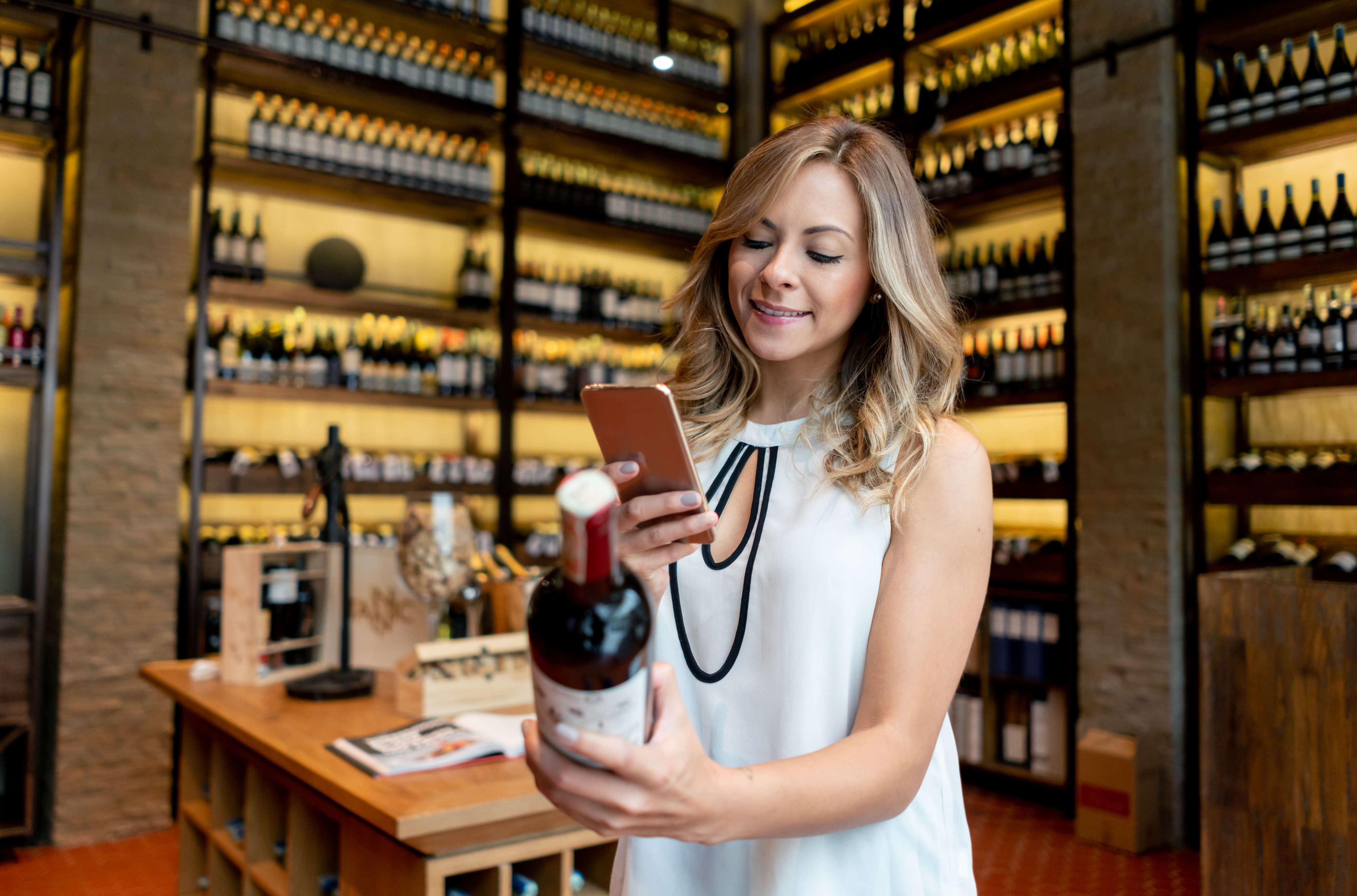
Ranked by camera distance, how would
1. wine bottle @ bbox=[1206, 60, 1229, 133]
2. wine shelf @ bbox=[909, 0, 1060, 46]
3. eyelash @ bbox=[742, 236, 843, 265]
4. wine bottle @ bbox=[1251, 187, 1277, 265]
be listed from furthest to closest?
wine shelf @ bbox=[909, 0, 1060, 46] < wine bottle @ bbox=[1206, 60, 1229, 133] < wine bottle @ bbox=[1251, 187, 1277, 265] < eyelash @ bbox=[742, 236, 843, 265]

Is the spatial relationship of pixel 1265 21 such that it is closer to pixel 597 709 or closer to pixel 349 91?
pixel 349 91

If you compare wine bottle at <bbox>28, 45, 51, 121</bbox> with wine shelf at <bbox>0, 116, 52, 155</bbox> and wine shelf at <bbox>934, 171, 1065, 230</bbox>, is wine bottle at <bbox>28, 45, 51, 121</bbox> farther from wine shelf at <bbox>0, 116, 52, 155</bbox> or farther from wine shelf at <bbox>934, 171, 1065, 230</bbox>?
wine shelf at <bbox>934, 171, 1065, 230</bbox>

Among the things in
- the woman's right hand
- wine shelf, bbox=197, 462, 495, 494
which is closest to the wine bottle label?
the woman's right hand

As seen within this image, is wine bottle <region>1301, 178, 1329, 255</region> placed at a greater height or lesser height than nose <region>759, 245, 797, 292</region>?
greater

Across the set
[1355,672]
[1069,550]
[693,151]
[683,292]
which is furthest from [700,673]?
[693,151]

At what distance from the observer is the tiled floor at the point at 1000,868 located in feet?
10.3

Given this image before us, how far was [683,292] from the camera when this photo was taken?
3.79 feet

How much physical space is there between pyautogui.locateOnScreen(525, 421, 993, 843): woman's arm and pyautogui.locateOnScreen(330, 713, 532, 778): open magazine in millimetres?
909

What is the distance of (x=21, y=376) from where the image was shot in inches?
145

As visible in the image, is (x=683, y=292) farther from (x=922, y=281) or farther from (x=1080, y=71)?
(x=1080, y=71)

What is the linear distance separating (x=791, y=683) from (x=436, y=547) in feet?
4.32

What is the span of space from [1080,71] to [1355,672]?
2.84m

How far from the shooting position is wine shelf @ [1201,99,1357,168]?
11.3 ft

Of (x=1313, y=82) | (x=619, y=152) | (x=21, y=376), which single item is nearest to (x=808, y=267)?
(x=1313, y=82)
